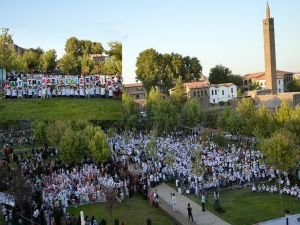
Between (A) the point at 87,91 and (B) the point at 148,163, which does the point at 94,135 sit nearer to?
(B) the point at 148,163

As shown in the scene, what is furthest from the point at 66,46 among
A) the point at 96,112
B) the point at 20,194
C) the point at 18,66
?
the point at 20,194

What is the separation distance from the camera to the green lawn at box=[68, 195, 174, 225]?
13.7m

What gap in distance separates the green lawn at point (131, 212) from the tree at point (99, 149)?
14.1ft

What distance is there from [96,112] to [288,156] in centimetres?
898

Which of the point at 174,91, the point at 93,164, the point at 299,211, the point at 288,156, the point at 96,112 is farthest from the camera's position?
the point at 174,91

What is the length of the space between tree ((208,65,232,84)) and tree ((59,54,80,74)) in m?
49.9

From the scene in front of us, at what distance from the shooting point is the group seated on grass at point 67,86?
11125 mm

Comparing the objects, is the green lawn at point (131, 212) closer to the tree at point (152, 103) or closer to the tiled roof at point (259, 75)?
the tree at point (152, 103)

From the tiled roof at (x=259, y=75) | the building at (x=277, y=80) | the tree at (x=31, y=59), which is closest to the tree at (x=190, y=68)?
the building at (x=277, y=80)

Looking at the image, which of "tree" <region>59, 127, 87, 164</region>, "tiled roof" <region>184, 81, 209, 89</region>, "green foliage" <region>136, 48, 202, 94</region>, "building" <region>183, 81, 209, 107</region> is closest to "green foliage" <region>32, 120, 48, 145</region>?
"tree" <region>59, 127, 87, 164</region>

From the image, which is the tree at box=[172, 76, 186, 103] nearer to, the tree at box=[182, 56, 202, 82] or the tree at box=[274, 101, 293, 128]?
the tree at box=[182, 56, 202, 82]

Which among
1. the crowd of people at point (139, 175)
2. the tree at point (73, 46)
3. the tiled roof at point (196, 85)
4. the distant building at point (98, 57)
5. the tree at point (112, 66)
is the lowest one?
the crowd of people at point (139, 175)

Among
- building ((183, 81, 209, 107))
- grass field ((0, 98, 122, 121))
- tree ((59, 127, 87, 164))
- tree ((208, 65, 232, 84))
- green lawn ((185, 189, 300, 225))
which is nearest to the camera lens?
grass field ((0, 98, 122, 121))

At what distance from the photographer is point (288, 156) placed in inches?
674
